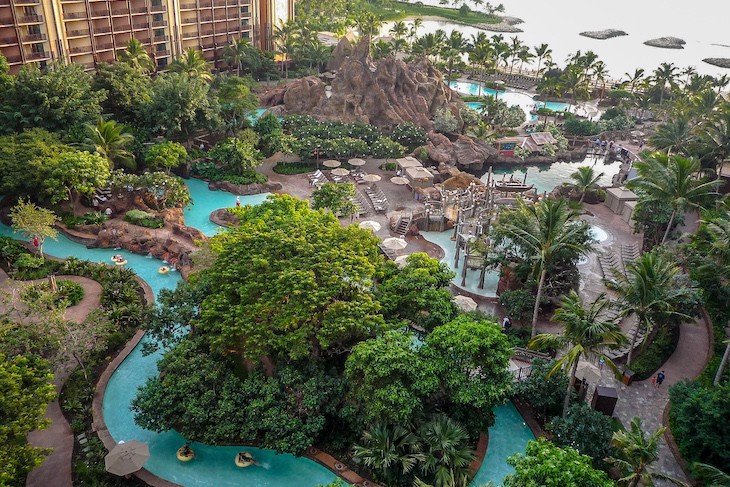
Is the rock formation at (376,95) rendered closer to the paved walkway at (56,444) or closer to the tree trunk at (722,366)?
the paved walkway at (56,444)

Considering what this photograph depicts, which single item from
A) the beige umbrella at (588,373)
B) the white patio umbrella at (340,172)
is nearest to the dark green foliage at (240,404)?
the beige umbrella at (588,373)

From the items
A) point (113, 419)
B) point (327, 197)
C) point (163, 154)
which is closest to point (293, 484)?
point (113, 419)

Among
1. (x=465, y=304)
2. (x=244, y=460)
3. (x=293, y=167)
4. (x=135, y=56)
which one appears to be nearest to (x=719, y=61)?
(x=293, y=167)

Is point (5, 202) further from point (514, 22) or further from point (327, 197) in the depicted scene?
point (514, 22)

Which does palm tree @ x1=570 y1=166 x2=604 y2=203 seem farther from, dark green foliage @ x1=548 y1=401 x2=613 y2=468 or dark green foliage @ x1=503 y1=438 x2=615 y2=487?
dark green foliage @ x1=503 y1=438 x2=615 y2=487

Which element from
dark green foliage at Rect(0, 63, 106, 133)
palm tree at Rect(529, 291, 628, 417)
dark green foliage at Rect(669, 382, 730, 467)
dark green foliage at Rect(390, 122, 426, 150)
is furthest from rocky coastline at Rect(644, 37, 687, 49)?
palm tree at Rect(529, 291, 628, 417)

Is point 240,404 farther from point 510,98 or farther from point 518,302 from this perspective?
point 510,98

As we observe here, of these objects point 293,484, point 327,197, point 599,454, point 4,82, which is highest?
point 4,82
